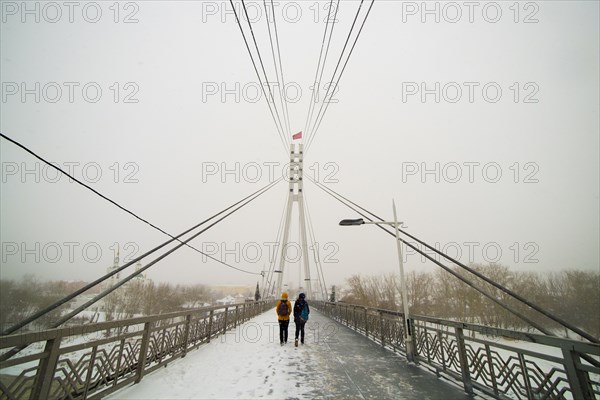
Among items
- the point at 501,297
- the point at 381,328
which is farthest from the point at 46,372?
the point at 501,297

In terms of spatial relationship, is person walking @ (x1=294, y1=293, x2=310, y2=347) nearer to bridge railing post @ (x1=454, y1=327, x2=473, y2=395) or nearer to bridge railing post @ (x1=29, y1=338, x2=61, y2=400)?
bridge railing post @ (x1=454, y1=327, x2=473, y2=395)

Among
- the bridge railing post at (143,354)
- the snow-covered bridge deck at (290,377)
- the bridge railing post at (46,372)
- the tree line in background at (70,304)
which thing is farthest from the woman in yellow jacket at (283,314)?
the tree line in background at (70,304)

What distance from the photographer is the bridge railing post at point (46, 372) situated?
3.15 m

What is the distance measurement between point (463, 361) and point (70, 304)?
221 ft

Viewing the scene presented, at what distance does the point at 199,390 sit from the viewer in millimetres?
4676

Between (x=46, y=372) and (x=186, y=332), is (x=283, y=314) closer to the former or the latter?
(x=186, y=332)

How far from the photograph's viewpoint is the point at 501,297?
36062mm

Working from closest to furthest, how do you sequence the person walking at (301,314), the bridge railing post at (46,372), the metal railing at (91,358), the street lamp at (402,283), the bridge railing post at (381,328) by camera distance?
the metal railing at (91,358)
the bridge railing post at (46,372)
the street lamp at (402,283)
the bridge railing post at (381,328)
the person walking at (301,314)

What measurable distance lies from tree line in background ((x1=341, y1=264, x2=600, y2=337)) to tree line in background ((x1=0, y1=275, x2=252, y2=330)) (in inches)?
1405

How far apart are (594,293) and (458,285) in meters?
14.4

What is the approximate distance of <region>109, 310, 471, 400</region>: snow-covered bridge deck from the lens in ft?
15.0

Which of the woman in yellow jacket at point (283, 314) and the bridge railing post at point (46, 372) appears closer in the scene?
the bridge railing post at point (46, 372)

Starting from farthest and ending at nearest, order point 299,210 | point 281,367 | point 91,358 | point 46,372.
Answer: point 299,210 → point 281,367 → point 91,358 → point 46,372

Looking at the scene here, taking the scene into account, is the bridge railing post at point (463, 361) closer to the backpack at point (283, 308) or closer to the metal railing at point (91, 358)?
the backpack at point (283, 308)
